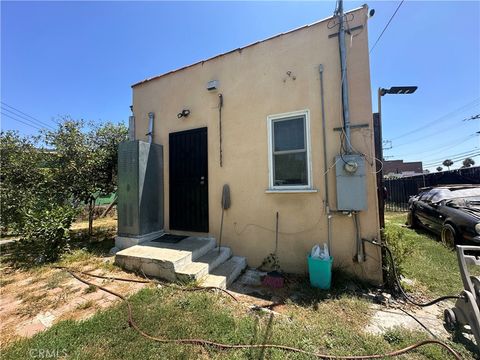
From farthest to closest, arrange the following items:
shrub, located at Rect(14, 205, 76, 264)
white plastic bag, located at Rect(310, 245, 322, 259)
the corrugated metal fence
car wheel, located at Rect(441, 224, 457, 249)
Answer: the corrugated metal fence < car wheel, located at Rect(441, 224, 457, 249) < shrub, located at Rect(14, 205, 76, 264) < white plastic bag, located at Rect(310, 245, 322, 259)

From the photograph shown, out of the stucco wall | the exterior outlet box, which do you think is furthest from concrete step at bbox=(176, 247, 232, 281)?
the exterior outlet box

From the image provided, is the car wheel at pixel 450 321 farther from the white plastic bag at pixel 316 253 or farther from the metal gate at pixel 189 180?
the metal gate at pixel 189 180

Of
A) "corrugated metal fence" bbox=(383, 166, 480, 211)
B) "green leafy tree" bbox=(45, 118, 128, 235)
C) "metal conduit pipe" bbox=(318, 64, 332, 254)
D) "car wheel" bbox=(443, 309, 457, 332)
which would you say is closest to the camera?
"car wheel" bbox=(443, 309, 457, 332)

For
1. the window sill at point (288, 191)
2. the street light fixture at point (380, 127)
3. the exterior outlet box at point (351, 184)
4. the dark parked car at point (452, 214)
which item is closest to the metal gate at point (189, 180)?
the window sill at point (288, 191)

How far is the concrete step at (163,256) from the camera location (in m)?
3.50

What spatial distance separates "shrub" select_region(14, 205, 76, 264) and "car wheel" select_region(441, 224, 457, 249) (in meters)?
8.75

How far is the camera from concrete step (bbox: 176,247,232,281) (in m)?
3.35

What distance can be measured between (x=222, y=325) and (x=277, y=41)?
495 cm

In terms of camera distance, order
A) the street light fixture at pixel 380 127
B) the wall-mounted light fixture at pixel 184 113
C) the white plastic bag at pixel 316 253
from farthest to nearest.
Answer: the wall-mounted light fixture at pixel 184 113
the street light fixture at pixel 380 127
the white plastic bag at pixel 316 253

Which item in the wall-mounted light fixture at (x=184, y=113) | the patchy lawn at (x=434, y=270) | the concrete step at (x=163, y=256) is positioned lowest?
the patchy lawn at (x=434, y=270)

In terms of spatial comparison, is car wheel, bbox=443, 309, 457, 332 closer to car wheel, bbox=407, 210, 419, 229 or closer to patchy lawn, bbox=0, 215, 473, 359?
patchy lawn, bbox=0, 215, 473, 359

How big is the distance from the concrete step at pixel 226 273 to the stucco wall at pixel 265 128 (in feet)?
0.85

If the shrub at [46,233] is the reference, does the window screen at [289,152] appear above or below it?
above

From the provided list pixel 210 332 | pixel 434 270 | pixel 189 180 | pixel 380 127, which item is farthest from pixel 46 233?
pixel 434 270
